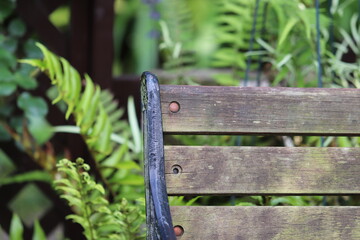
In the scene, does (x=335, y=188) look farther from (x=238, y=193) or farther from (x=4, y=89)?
(x=4, y=89)

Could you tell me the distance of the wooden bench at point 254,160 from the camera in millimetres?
1375

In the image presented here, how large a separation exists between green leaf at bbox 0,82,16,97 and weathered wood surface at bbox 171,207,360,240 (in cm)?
119

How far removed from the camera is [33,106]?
2471 mm

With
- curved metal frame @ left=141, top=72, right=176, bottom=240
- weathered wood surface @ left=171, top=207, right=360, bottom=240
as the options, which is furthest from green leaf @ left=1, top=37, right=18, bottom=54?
weathered wood surface @ left=171, top=207, right=360, bottom=240

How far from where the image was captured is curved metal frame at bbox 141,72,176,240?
1.16 meters

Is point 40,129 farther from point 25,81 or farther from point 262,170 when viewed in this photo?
point 262,170

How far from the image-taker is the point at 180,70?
260 cm

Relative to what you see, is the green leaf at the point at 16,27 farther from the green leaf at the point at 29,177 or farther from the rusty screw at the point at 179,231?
the rusty screw at the point at 179,231

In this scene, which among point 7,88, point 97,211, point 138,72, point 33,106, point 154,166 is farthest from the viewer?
point 138,72

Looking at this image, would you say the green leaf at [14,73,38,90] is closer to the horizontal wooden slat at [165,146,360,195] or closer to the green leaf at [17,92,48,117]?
the green leaf at [17,92,48,117]

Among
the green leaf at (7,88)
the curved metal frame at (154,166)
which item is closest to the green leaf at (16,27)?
the green leaf at (7,88)

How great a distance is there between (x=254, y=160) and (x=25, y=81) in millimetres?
1262

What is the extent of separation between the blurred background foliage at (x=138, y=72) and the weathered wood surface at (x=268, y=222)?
26cm

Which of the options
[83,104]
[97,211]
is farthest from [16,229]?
[83,104]
